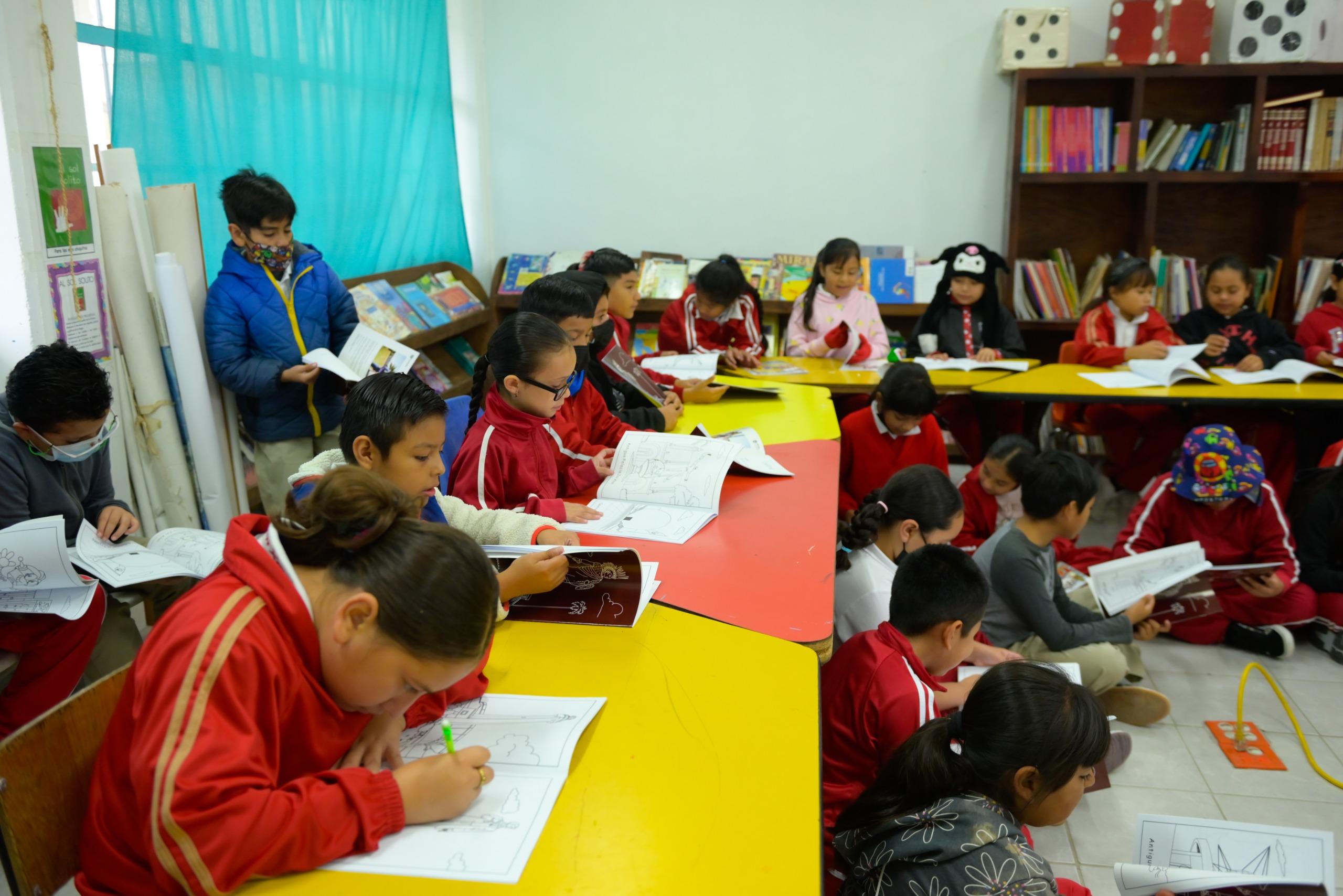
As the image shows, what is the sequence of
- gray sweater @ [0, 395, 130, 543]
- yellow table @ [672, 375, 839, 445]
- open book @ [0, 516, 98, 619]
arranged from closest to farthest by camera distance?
open book @ [0, 516, 98, 619] → gray sweater @ [0, 395, 130, 543] → yellow table @ [672, 375, 839, 445]

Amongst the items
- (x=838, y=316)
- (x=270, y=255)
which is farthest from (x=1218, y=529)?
(x=270, y=255)

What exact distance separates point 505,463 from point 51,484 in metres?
1.03

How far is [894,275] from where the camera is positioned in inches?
204

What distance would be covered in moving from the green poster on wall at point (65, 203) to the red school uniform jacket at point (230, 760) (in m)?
1.93

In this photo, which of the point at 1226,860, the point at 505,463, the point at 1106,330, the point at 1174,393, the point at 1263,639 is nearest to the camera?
the point at 1226,860

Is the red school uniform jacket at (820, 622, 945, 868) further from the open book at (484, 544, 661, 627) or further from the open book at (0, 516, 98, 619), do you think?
the open book at (0, 516, 98, 619)

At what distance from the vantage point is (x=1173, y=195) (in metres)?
5.13

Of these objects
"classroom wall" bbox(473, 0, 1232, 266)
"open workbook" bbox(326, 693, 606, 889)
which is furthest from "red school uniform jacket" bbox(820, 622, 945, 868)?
"classroom wall" bbox(473, 0, 1232, 266)

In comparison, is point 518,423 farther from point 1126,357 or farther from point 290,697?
point 1126,357

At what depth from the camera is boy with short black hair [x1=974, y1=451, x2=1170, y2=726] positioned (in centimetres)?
246

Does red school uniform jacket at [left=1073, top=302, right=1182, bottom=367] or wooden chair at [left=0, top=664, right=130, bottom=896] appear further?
red school uniform jacket at [left=1073, top=302, right=1182, bottom=367]

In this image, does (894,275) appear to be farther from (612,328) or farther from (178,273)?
(178,273)

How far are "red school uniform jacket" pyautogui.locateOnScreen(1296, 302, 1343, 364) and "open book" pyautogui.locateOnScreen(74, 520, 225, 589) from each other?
4272 millimetres

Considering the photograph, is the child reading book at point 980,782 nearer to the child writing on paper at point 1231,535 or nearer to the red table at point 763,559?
the red table at point 763,559
